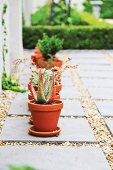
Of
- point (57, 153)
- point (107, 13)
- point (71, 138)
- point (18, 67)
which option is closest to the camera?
point (57, 153)

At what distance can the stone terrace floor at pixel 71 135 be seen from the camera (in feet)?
17.0

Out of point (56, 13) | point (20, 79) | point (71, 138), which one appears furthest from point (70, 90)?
point (56, 13)

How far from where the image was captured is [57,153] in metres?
5.43

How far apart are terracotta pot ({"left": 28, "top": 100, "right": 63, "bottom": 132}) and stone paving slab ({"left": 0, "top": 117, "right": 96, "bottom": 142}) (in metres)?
0.15

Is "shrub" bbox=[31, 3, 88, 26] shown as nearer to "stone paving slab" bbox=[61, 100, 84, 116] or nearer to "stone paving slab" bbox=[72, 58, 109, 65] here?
"stone paving slab" bbox=[72, 58, 109, 65]

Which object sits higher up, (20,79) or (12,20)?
(12,20)

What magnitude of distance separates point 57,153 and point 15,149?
0.46 metres

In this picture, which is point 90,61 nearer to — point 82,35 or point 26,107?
point 82,35

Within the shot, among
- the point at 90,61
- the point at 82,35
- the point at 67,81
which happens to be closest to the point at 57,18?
the point at 82,35

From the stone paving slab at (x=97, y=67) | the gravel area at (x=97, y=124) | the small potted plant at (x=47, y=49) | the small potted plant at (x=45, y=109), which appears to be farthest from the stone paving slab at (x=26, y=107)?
the stone paving slab at (x=97, y=67)

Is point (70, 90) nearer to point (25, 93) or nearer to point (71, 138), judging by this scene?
point (25, 93)

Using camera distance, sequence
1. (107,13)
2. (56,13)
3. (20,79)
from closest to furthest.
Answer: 1. (20,79)
2. (56,13)
3. (107,13)

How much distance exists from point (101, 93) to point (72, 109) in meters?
1.63

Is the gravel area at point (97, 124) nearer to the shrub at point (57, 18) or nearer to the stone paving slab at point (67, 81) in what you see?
the stone paving slab at point (67, 81)
